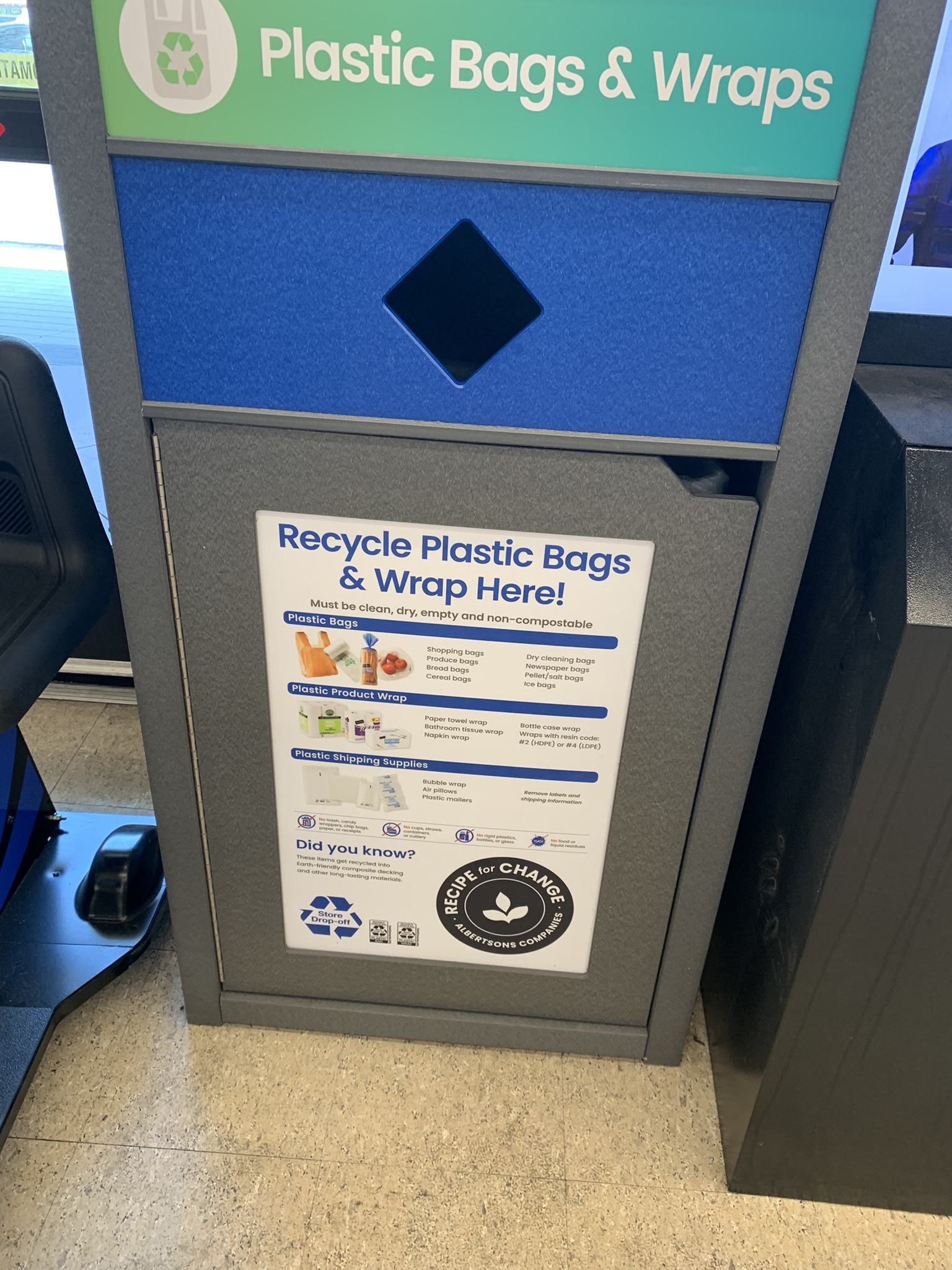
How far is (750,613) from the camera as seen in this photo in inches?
38.6

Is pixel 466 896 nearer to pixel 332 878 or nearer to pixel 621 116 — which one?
pixel 332 878

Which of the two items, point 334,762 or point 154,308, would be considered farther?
point 334,762

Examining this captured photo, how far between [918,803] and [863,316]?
1.48 feet

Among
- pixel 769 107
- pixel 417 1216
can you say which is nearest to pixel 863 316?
pixel 769 107

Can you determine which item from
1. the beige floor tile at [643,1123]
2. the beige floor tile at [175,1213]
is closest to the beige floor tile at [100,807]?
the beige floor tile at [175,1213]

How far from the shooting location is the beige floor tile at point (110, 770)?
5.72 ft

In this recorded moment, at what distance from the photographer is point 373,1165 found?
1214mm

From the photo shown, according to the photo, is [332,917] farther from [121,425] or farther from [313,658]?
[121,425]

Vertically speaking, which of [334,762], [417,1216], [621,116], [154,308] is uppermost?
[621,116]

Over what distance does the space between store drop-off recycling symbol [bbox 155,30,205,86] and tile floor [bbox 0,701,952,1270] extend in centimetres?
118

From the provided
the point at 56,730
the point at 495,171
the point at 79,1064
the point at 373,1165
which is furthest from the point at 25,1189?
the point at 495,171

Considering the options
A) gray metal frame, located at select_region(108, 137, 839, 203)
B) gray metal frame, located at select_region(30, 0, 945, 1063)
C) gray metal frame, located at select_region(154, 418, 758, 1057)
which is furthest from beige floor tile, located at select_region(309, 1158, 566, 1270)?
gray metal frame, located at select_region(108, 137, 839, 203)

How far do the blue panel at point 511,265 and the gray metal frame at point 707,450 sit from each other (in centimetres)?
2

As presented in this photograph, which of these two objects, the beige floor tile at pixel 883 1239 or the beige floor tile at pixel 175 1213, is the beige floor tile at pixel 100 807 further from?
the beige floor tile at pixel 883 1239
